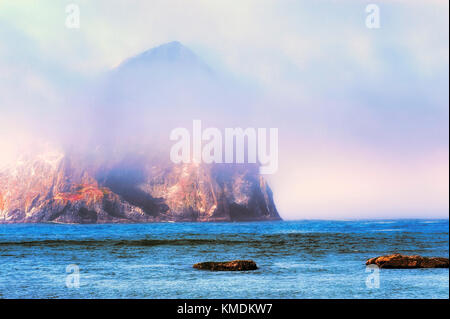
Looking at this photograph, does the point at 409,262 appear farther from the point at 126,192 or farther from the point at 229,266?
the point at 126,192

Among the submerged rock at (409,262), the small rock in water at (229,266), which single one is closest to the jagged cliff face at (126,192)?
the small rock in water at (229,266)

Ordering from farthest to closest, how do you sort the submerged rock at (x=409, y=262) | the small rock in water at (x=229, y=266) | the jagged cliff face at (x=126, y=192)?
the jagged cliff face at (x=126, y=192) < the submerged rock at (x=409, y=262) < the small rock in water at (x=229, y=266)

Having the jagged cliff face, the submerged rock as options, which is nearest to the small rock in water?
the submerged rock

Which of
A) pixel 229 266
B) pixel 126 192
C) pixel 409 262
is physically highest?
pixel 126 192

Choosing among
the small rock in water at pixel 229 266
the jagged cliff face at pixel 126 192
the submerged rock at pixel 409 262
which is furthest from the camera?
the jagged cliff face at pixel 126 192

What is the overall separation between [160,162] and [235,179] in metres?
30.0

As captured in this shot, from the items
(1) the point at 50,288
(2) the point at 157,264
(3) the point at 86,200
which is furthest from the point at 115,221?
(1) the point at 50,288

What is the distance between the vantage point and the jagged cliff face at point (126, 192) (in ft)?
524

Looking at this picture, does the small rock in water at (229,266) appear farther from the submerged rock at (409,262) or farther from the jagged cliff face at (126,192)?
the jagged cliff face at (126,192)

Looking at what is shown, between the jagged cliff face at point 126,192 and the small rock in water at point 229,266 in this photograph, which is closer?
the small rock in water at point 229,266

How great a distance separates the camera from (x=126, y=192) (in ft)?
575

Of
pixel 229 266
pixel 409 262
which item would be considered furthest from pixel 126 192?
pixel 409 262

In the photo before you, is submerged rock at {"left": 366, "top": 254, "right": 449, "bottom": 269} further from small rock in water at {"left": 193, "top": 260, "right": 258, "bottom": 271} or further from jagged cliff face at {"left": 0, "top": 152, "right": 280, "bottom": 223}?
jagged cliff face at {"left": 0, "top": 152, "right": 280, "bottom": 223}
